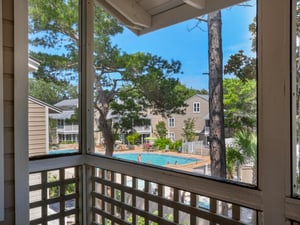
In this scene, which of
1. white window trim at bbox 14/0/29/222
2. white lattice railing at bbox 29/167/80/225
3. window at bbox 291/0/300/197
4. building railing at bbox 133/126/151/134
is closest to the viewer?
window at bbox 291/0/300/197

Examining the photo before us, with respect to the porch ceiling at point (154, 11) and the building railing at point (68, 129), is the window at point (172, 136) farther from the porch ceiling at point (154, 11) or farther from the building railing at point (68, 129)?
the building railing at point (68, 129)

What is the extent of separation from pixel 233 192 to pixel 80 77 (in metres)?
1.41

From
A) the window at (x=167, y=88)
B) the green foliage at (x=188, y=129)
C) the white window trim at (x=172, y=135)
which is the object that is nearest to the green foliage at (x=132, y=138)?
the window at (x=167, y=88)

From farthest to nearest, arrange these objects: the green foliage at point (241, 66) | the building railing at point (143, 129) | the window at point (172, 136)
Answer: the building railing at point (143, 129), the window at point (172, 136), the green foliage at point (241, 66)

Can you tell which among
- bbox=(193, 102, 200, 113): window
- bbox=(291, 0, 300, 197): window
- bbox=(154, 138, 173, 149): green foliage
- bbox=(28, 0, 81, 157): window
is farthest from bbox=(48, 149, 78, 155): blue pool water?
bbox=(291, 0, 300, 197): window

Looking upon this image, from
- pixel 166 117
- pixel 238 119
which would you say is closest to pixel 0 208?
pixel 166 117

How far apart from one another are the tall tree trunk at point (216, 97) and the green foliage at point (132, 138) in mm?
587

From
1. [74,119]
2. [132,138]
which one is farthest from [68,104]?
[132,138]

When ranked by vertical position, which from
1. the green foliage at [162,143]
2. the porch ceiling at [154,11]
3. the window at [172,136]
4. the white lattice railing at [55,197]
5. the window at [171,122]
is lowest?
the white lattice railing at [55,197]

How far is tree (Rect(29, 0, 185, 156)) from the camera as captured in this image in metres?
1.74

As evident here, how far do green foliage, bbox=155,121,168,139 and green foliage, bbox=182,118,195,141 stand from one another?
15 cm

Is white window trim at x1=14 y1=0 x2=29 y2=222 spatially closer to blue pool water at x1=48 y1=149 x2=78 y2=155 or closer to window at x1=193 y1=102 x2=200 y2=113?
blue pool water at x1=48 y1=149 x2=78 y2=155

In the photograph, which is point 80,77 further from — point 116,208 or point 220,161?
point 220,161

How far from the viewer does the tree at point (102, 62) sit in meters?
1.74
